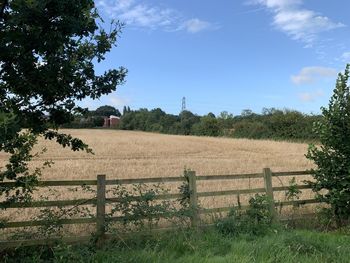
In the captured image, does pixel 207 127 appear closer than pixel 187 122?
Yes

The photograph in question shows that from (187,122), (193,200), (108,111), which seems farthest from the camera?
(108,111)

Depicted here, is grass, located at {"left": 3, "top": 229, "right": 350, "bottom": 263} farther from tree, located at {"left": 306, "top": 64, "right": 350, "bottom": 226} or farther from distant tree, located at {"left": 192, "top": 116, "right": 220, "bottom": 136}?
distant tree, located at {"left": 192, "top": 116, "right": 220, "bottom": 136}

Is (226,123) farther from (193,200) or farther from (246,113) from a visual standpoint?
(193,200)

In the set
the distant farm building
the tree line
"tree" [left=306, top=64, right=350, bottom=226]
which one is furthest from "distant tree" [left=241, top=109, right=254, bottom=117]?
"tree" [left=306, top=64, right=350, bottom=226]

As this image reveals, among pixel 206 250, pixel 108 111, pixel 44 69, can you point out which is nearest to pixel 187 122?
pixel 108 111

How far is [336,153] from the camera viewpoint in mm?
10188

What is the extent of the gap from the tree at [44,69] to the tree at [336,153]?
5.85 m

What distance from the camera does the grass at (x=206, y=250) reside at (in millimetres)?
5984

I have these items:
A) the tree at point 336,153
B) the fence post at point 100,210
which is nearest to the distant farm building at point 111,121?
the tree at point 336,153

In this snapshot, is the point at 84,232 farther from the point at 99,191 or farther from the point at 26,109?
the point at 26,109

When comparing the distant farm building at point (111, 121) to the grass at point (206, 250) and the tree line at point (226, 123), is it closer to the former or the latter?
the tree line at point (226, 123)

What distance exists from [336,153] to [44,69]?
7.35 m

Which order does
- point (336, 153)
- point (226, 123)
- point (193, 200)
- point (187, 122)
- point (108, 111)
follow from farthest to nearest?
point (108, 111) → point (187, 122) → point (226, 123) → point (336, 153) → point (193, 200)

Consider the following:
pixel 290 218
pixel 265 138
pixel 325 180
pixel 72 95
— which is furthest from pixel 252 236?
pixel 265 138
